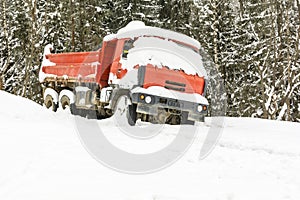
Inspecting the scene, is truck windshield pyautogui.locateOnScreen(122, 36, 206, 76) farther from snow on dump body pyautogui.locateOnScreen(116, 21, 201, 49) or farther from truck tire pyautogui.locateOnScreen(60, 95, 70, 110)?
truck tire pyautogui.locateOnScreen(60, 95, 70, 110)

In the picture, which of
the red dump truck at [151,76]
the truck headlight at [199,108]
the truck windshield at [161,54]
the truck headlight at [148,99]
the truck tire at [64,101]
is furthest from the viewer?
the truck tire at [64,101]

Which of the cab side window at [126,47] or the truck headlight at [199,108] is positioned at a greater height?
the cab side window at [126,47]

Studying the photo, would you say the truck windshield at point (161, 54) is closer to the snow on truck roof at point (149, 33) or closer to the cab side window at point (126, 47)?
the cab side window at point (126, 47)

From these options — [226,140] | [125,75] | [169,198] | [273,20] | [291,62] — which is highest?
[273,20]

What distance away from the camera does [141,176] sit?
4.61 metres

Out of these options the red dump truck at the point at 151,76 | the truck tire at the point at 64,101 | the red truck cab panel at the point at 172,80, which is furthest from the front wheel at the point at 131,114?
the truck tire at the point at 64,101

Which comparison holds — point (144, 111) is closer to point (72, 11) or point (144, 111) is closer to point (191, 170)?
point (191, 170)

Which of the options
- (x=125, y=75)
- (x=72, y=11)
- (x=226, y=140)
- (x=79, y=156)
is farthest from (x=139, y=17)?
(x=79, y=156)

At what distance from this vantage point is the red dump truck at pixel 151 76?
8.73 metres

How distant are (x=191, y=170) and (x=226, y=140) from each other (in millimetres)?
2221

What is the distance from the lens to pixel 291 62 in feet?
61.3

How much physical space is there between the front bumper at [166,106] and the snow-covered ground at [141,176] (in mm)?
1767

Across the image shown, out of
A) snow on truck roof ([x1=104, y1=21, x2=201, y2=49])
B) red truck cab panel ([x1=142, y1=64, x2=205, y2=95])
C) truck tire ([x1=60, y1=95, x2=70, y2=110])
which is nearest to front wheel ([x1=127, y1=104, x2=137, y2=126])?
red truck cab panel ([x1=142, y1=64, x2=205, y2=95])

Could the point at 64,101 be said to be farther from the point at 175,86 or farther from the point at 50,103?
the point at 175,86
